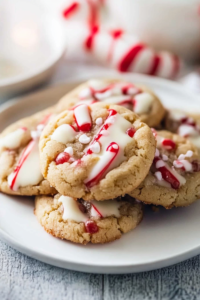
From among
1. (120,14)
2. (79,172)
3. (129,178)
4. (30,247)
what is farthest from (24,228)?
(120,14)

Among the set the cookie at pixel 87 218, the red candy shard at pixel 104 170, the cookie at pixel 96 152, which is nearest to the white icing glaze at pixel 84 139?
the cookie at pixel 96 152

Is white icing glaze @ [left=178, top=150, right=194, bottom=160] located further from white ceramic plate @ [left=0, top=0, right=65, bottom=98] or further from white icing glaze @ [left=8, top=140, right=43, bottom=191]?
white ceramic plate @ [left=0, top=0, right=65, bottom=98]

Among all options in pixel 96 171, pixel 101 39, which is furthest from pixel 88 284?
pixel 101 39

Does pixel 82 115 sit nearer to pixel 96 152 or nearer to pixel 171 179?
pixel 96 152

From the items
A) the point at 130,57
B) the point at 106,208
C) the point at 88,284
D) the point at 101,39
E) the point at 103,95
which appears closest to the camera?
the point at 88,284

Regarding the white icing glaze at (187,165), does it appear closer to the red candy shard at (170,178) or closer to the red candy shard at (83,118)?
the red candy shard at (170,178)

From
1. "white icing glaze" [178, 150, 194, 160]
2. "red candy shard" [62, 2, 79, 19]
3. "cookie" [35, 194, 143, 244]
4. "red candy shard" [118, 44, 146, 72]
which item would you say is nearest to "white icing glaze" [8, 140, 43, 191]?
"cookie" [35, 194, 143, 244]

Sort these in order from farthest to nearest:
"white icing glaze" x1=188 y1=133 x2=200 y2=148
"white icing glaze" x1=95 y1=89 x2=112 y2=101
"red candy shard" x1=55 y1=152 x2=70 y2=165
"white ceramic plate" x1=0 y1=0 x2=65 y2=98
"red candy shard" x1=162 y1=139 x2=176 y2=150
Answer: "white ceramic plate" x1=0 y1=0 x2=65 y2=98, "white icing glaze" x1=95 y1=89 x2=112 y2=101, "white icing glaze" x1=188 y1=133 x2=200 y2=148, "red candy shard" x1=162 y1=139 x2=176 y2=150, "red candy shard" x1=55 y1=152 x2=70 y2=165
